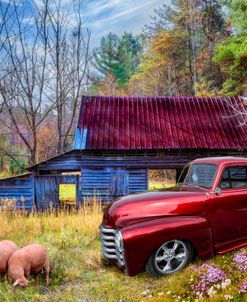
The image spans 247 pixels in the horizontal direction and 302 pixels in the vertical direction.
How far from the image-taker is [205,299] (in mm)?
4180

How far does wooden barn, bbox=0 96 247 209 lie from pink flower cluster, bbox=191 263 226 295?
8.83m

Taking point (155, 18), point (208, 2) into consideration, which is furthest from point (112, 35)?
point (208, 2)

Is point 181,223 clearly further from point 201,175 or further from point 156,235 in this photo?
point 201,175

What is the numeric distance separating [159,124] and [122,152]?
235 cm

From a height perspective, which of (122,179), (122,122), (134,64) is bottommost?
(122,179)

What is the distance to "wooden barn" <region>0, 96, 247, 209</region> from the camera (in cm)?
1367

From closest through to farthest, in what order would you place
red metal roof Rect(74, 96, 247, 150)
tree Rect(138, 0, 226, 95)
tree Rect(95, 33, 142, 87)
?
red metal roof Rect(74, 96, 247, 150)
tree Rect(138, 0, 226, 95)
tree Rect(95, 33, 142, 87)

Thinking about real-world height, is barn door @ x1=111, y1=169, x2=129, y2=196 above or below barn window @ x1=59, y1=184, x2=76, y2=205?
above

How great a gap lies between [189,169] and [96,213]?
14.2ft

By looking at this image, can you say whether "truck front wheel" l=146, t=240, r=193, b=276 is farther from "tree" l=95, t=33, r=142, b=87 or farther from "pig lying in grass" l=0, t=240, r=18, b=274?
"tree" l=95, t=33, r=142, b=87

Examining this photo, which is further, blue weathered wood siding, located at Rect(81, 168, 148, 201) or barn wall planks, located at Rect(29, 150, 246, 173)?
blue weathered wood siding, located at Rect(81, 168, 148, 201)

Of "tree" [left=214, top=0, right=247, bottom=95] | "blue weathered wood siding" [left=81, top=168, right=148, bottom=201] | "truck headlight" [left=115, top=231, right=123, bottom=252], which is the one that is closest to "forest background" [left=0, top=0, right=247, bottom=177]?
"tree" [left=214, top=0, right=247, bottom=95]

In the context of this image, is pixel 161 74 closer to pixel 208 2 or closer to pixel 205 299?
pixel 208 2

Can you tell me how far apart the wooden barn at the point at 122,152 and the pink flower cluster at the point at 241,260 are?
8.29 meters
